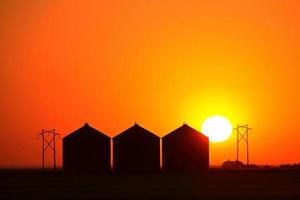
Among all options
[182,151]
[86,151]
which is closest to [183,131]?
[182,151]

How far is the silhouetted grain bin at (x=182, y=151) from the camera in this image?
79.6 meters

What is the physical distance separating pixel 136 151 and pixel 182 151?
498 cm

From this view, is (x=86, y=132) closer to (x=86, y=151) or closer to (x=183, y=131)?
(x=86, y=151)

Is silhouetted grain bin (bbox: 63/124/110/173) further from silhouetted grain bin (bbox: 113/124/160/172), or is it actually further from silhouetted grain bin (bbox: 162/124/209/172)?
silhouetted grain bin (bbox: 162/124/209/172)

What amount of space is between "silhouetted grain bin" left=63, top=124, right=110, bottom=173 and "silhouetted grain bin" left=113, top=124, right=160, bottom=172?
48.6 inches

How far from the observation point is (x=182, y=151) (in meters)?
79.6

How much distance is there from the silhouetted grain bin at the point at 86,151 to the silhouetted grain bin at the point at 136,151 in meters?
1.23

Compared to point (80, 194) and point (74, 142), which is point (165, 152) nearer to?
point (74, 142)

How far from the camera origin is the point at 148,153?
79.0 metres

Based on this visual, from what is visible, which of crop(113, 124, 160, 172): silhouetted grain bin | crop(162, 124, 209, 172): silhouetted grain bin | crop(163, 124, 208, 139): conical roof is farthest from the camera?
crop(163, 124, 208, 139): conical roof

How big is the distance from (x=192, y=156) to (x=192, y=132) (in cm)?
257

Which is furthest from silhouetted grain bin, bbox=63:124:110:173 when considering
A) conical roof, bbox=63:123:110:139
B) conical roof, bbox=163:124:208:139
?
conical roof, bbox=163:124:208:139

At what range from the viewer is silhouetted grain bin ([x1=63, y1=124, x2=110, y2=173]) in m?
78.5

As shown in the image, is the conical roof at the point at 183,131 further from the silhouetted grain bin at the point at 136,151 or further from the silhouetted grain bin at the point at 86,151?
the silhouetted grain bin at the point at 86,151
